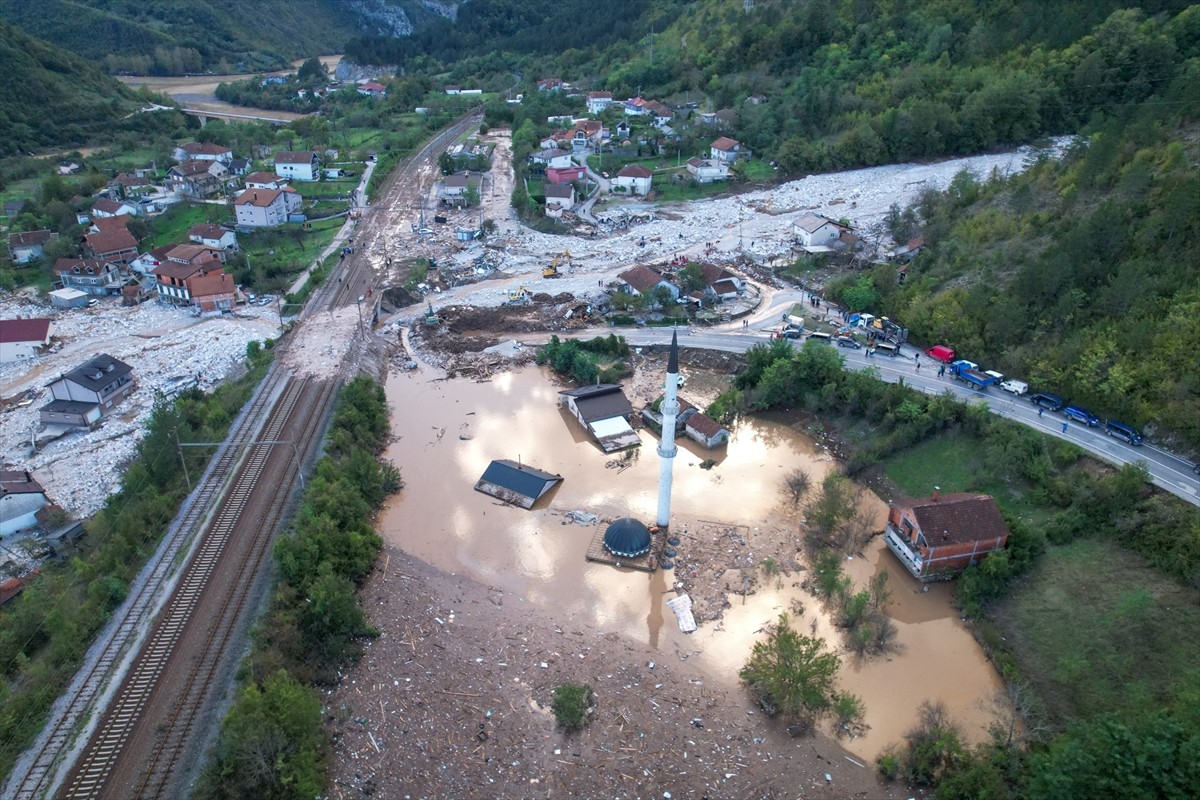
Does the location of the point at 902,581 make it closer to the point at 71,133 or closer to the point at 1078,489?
the point at 1078,489

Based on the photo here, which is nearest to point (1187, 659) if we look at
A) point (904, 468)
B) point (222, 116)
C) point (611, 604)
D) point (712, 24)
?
point (904, 468)

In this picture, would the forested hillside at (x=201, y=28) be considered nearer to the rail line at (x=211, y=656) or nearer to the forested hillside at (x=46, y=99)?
the forested hillside at (x=46, y=99)

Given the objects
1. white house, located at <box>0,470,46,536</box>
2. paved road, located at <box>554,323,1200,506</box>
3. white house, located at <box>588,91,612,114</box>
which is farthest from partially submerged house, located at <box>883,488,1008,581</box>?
white house, located at <box>588,91,612,114</box>

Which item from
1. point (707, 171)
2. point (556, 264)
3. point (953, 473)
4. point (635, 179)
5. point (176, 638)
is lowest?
point (176, 638)

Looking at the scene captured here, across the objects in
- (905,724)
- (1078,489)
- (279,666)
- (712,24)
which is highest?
(712,24)

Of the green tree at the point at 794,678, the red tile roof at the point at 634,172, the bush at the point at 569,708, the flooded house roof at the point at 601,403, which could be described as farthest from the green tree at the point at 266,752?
the red tile roof at the point at 634,172

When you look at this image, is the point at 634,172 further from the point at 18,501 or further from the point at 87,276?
the point at 18,501

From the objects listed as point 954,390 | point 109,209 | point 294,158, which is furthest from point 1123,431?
point 294,158
